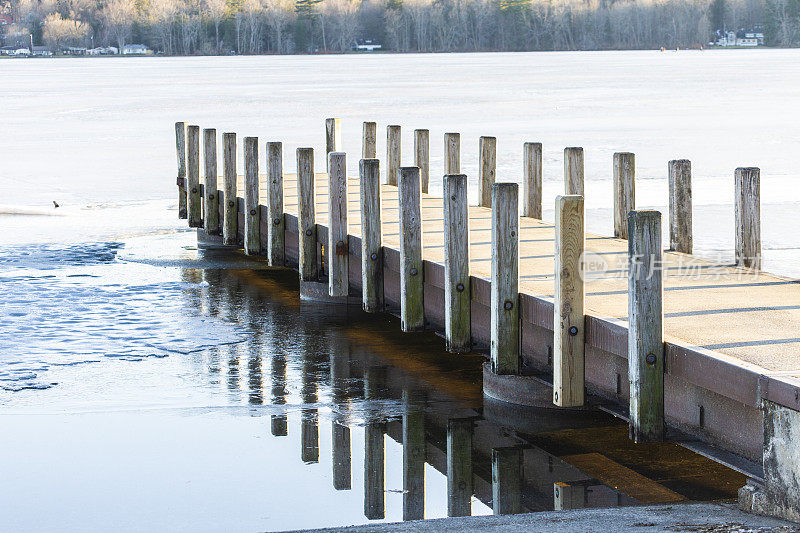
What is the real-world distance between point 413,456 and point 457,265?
174cm

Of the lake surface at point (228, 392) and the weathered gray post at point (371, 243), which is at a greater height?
the weathered gray post at point (371, 243)

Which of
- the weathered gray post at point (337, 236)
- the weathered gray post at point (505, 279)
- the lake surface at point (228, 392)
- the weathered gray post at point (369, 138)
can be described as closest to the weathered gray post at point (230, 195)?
the lake surface at point (228, 392)

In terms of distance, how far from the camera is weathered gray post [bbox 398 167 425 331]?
32.6 ft

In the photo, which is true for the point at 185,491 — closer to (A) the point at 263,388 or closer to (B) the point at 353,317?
(A) the point at 263,388

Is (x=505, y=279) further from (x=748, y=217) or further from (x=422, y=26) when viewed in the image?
(x=422, y=26)

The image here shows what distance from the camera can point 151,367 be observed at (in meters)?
10.6

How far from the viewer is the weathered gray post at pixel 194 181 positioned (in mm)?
16156

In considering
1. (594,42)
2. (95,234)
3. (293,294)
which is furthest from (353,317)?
(594,42)

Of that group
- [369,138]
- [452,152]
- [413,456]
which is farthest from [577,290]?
[369,138]

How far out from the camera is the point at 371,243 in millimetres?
10875

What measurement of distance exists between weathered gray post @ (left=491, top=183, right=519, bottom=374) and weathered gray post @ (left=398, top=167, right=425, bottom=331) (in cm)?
146

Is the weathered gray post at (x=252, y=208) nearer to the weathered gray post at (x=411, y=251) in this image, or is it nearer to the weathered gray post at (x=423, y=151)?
the weathered gray post at (x=423, y=151)

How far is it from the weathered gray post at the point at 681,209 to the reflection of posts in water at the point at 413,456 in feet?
9.64

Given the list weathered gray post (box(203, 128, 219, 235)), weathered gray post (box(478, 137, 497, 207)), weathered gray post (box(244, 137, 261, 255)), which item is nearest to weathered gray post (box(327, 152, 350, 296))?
weathered gray post (box(244, 137, 261, 255))
